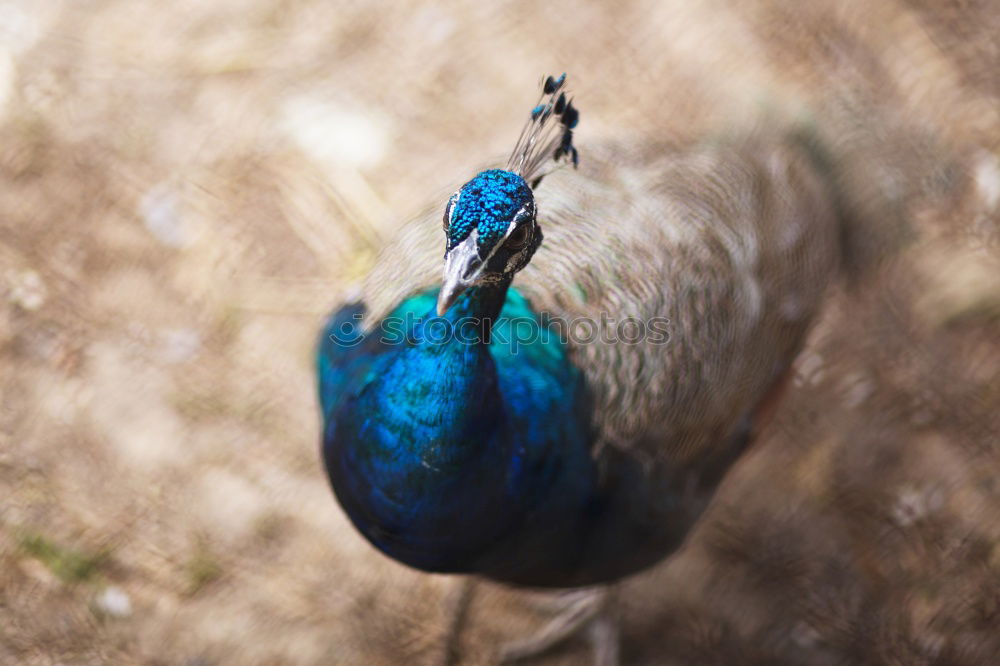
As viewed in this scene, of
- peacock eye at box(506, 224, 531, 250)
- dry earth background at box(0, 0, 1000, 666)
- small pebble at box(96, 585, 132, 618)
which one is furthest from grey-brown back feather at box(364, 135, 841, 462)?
small pebble at box(96, 585, 132, 618)

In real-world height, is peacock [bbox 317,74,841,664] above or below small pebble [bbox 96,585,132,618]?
above

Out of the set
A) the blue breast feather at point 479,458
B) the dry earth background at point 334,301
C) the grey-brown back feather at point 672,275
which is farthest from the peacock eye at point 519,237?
the dry earth background at point 334,301

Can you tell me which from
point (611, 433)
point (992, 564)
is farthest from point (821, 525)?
point (611, 433)

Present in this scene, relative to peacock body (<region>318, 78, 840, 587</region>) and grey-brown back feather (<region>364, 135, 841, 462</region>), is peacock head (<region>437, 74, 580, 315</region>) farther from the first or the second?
grey-brown back feather (<region>364, 135, 841, 462</region>)

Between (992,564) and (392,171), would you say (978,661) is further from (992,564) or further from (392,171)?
(392,171)

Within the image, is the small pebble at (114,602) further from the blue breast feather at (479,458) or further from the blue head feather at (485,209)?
the blue head feather at (485,209)

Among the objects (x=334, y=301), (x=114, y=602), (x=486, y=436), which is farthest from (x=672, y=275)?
(x=114, y=602)

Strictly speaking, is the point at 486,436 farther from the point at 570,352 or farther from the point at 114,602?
the point at 114,602

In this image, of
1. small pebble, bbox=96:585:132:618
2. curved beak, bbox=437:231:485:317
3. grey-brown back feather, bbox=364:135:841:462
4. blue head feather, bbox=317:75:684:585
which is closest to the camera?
curved beak, bbox=437:231:485:317
